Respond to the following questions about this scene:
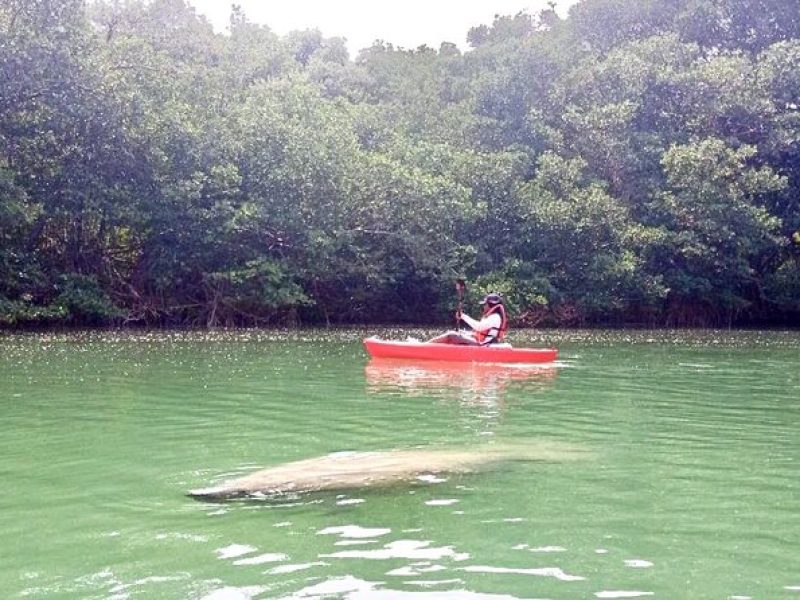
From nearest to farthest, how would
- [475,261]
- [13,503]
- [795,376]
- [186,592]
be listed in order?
[186,592] → [13,503] → [795,376] → [475,261]

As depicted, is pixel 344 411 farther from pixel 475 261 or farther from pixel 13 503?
pixel 475 261

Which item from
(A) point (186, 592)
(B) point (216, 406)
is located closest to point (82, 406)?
(B) point (216, 406)

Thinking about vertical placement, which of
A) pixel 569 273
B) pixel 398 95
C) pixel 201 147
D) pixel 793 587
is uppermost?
pixel 398 95

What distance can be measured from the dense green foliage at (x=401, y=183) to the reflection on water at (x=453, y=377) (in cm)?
917

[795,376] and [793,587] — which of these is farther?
[795,376]

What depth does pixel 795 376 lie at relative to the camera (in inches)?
496

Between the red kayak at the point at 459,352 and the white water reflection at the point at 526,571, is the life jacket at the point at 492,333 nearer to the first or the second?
the red kayak at the point at 459,352

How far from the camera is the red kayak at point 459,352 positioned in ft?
43.9

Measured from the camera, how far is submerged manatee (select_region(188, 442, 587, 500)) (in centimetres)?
542

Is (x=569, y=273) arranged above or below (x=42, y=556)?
above

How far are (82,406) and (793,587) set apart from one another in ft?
22.0

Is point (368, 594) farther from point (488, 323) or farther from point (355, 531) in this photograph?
point (488, 323)

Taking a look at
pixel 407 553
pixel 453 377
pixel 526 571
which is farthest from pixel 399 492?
pixel 453 377

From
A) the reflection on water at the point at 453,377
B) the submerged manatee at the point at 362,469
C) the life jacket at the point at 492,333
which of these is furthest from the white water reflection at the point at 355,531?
the life jacket at the point at 492,333
